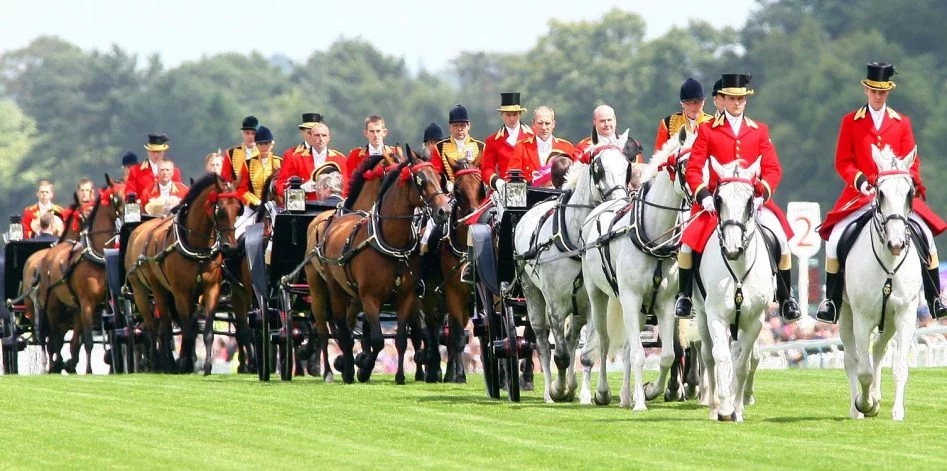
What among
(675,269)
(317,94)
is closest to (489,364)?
(675,269)

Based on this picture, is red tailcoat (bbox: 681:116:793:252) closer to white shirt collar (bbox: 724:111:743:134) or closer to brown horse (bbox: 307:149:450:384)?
white shirt collar (bbox: 724:111:743:134)

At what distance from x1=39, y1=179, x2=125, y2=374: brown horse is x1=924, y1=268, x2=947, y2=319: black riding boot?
12964mm

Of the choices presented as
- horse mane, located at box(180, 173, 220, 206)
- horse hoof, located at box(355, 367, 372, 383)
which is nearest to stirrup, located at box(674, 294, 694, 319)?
horse hoof, located at box(355, 367, 372, 383)

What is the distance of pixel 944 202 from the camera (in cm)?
6084

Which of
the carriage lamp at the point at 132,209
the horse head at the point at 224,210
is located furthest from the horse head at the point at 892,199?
the carriage lamp at the point at 132,209

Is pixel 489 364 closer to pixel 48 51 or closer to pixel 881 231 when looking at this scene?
pixel 881 231

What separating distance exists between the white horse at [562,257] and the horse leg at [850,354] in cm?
206

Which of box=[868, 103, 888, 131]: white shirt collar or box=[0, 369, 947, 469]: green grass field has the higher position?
box=[868, 103, 888, 131]: white shirt collar

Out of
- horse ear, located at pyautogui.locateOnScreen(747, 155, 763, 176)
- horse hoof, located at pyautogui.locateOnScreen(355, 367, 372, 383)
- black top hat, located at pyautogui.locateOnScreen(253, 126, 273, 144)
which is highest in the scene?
black top hat, located at pyautogui.locateOnScreen(253, 126, 273, 144)

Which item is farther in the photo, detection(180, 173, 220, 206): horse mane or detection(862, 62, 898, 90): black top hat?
detection(180, 173, 220, 206): horse mane

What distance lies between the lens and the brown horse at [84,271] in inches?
1020

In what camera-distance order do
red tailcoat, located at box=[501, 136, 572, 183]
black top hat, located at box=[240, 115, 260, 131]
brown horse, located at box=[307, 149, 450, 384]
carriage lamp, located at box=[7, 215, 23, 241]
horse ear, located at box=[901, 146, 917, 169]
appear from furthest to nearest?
carriage lamp, located at box=[7, 215, 23, 241] < black top hat, located at box=[240, 115, 260, 131] < brown horse, located at box=[307, 149, 450, 384] < red tailcoat, located at box=[501, 136, 572, 183] < horse ear, located at box=[901, 146, 917, 169]

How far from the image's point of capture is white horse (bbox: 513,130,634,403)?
16375mm

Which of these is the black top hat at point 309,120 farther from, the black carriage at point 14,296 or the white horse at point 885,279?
the white horse at point 885,279
